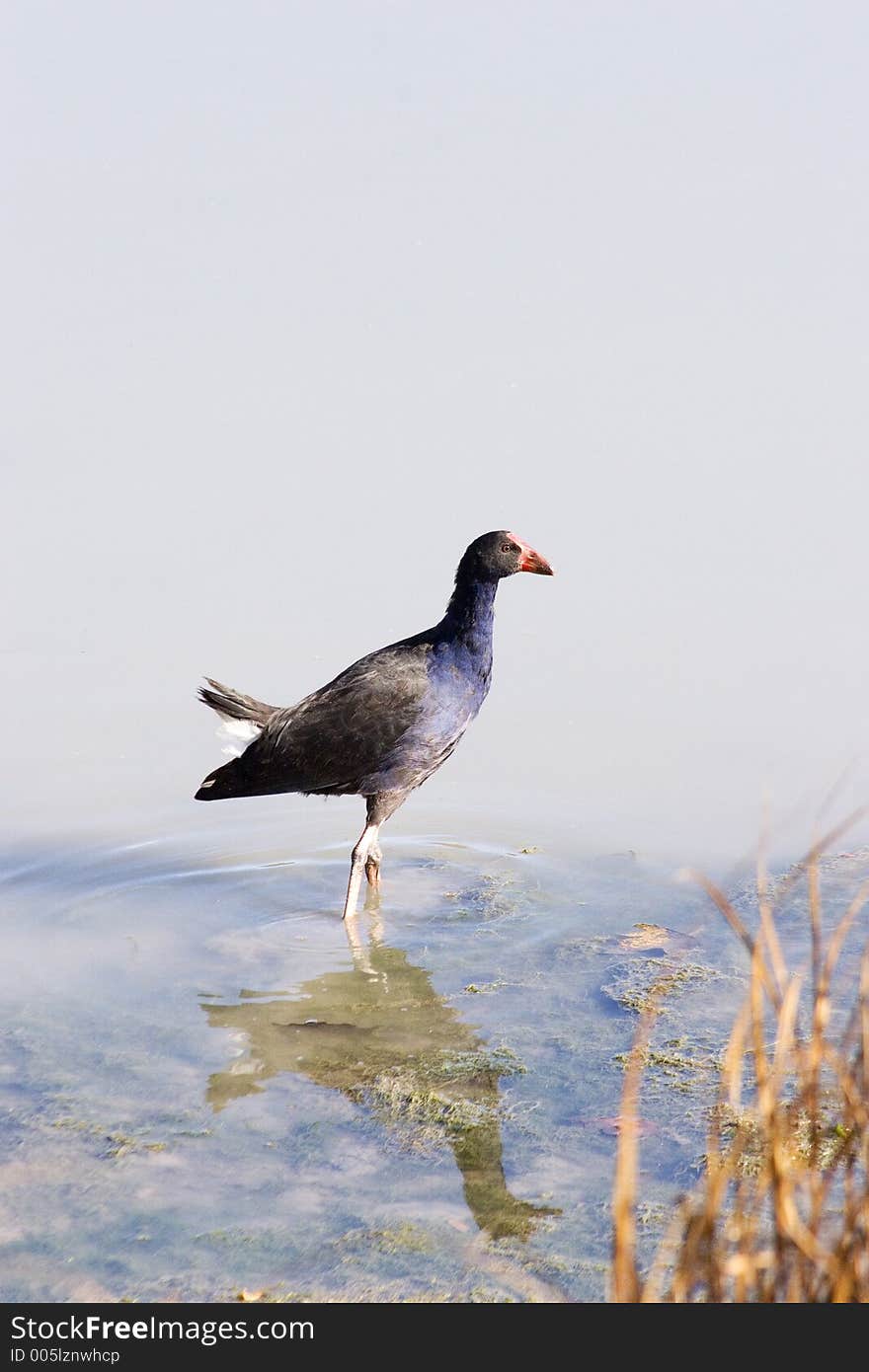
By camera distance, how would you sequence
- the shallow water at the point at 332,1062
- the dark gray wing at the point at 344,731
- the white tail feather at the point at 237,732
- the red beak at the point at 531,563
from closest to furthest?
1. the shallow water at the point at 332,1062
2. the dark gray wing at the point at 344,731
3. the red beak at the point at 531,563
4. the white tail feather at the point at 237,732

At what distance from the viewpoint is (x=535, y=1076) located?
481 centimetres

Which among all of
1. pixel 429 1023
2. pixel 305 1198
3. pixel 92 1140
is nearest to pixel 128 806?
pixel 429 1023

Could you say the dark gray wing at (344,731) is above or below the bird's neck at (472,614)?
below

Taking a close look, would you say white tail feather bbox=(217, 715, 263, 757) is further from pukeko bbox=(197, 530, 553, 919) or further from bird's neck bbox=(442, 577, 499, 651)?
bird's neck bbox=(442, 577, 499, 651)

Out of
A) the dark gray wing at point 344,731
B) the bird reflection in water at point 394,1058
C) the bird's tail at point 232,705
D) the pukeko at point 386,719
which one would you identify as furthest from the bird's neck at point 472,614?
the bird reflection in water at point 394,1058

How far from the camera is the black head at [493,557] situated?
655 cm

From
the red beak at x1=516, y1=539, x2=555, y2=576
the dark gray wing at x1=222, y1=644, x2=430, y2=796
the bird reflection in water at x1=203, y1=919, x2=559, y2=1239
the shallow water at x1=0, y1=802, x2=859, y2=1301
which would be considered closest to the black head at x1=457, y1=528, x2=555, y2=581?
the red beak at x1=516, y1=539, x2=555, y2=576

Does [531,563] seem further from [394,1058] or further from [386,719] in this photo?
[394,1058]

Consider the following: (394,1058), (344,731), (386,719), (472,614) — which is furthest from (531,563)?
(394,1058)

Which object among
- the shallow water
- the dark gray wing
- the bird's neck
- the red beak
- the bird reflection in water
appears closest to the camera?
the shallow water

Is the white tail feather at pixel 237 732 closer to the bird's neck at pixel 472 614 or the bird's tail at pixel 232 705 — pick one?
the bird's tail at pixel 232 705

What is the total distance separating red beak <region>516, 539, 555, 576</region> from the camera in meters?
6.65

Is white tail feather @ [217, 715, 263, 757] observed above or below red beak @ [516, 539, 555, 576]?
below
